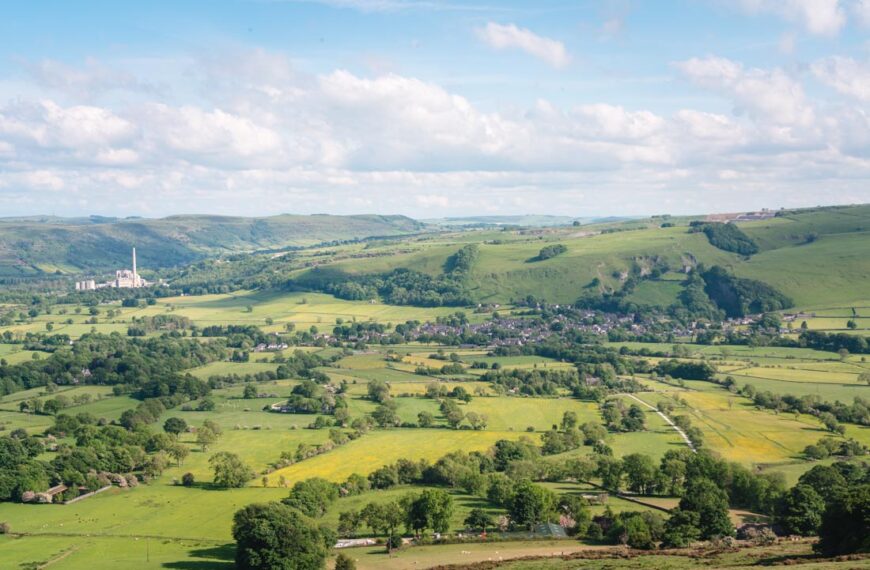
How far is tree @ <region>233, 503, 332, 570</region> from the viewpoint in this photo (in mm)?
55594

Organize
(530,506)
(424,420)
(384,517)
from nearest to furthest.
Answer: (384,517), (530,506), (424,420)

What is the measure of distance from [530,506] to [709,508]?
12996 millimetres

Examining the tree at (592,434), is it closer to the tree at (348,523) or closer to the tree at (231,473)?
the tree at (348,523)

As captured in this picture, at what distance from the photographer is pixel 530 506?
6562 cm

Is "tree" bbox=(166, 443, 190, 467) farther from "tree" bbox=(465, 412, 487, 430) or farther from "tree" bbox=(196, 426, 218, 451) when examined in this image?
"tree" bbox=(465, 412, 487, 430)

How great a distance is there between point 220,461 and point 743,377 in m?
79.9

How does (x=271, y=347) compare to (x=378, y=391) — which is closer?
(x=378, y=391)

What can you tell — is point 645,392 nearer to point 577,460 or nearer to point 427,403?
point 427,403

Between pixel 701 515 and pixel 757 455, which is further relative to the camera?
pixel 757 455

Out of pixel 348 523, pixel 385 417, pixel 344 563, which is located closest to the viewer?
pixel 344 563

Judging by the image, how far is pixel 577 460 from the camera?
7950cm

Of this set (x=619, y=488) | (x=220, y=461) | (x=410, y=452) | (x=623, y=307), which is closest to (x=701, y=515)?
(x=619, y=488)

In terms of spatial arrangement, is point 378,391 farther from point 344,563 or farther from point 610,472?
point 344,563

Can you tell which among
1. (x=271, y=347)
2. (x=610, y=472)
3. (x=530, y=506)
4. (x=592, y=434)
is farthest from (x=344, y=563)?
(x=271, y=347)
